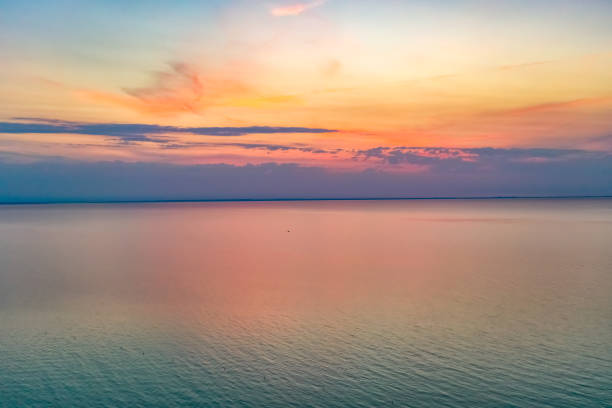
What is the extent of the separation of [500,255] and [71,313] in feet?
212

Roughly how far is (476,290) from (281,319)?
23151mm

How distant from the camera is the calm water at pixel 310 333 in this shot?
24.7m

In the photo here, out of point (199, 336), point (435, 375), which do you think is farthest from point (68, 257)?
point (435, 375)

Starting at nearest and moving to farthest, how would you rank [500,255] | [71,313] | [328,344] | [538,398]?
[538,398] < [328,344] < [71,313] < [500,255]

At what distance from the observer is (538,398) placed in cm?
2341

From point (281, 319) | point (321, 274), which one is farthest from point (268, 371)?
point (321, 274)

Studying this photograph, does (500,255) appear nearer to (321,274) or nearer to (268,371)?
(321,274)

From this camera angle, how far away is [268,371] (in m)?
27.4

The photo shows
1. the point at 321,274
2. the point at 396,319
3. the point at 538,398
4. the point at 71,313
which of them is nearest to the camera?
the point at 538,398

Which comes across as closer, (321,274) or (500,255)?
(321,274)

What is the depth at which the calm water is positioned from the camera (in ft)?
80.9

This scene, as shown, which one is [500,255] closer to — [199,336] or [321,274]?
[321,274]

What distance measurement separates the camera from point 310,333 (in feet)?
114

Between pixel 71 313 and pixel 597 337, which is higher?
pixel 597 337
